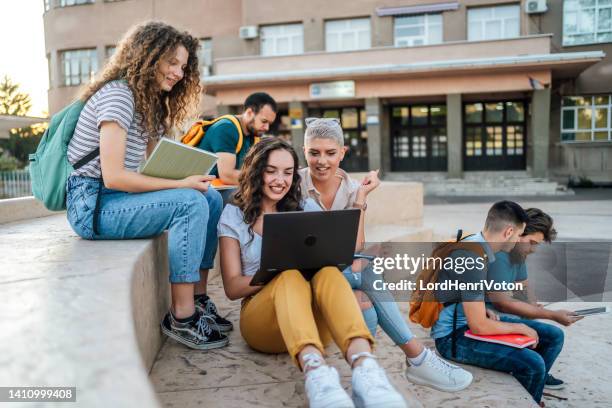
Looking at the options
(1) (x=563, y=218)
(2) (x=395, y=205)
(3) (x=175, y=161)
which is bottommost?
(1) (x=563, y=218)

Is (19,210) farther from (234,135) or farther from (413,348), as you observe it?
(413,348)

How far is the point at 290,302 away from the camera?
2.30m

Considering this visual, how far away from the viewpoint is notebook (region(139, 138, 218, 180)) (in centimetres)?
289

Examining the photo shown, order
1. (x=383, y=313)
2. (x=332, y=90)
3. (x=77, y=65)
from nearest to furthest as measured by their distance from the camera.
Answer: (x=383, y=313)
(x=332, y=90)
(x=77, y=65)

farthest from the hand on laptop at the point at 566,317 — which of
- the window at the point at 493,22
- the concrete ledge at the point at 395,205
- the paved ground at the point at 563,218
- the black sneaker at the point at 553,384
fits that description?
the window at the point at 493,22

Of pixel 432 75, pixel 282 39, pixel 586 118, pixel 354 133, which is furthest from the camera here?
pixel 354 133

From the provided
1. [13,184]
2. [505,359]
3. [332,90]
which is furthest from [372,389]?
[332,90]

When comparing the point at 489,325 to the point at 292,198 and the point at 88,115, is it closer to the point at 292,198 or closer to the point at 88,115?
the point at 292,198

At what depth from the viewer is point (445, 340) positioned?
318cm

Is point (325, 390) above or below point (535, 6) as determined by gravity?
below

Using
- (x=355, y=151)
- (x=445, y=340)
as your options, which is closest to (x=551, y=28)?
(x=355, y=151)

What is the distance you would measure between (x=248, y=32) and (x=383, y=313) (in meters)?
22.6

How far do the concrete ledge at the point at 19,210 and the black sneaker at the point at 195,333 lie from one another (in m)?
2.88

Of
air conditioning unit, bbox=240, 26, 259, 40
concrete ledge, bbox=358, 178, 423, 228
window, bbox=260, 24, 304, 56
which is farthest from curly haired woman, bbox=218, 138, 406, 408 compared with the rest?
air conditioning unit, bbox=240, 26, 259, 40
